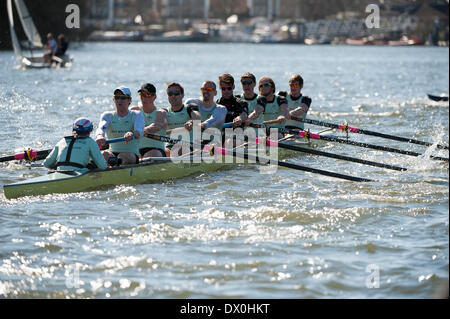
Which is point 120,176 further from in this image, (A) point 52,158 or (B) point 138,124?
(A) point 52,158

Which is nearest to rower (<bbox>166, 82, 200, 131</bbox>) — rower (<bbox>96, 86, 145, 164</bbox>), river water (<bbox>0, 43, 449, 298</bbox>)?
river water (<bbox>0, 43, 449, 298</bbox>)

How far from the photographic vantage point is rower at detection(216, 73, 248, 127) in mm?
14391

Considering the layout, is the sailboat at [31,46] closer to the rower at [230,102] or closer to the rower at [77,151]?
the rower at [230,102]

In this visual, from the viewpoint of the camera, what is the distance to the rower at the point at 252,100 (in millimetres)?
15038

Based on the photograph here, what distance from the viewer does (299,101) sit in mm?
16594

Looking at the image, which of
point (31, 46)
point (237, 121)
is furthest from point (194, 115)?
point (31, 46)

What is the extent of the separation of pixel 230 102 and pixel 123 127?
307 centimetres

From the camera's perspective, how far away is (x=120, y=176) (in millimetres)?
11805

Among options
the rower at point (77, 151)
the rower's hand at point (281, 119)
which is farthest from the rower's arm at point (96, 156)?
the rower's hand at point (281, 119)

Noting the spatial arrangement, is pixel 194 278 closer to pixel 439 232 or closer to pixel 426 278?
pixel 426 278

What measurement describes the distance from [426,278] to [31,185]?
589cm

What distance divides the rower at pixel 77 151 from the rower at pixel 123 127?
2.63 ft

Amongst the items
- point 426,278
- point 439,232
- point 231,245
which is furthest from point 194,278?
point 439,232

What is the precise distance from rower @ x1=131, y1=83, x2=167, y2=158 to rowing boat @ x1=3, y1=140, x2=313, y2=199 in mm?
475
